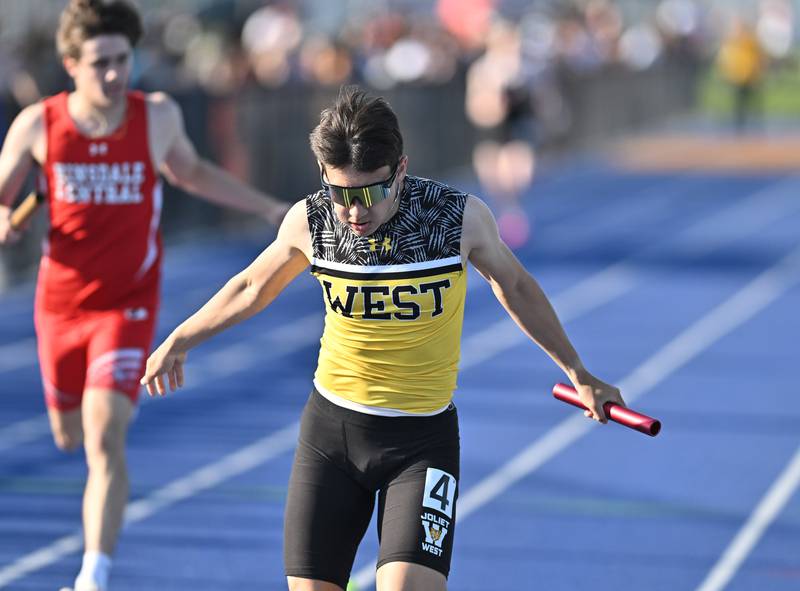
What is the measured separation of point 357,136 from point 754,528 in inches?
190

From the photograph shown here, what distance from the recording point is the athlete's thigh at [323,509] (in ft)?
17.5

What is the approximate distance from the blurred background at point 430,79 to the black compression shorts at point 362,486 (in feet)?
36.9

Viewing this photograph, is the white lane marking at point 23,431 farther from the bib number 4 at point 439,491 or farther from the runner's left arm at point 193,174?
the bib number 4 at point 439,491

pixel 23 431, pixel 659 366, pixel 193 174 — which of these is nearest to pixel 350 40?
pixel 659 366

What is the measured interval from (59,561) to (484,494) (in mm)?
2583

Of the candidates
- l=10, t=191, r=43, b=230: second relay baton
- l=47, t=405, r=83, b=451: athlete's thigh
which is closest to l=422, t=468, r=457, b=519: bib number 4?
l=10, t=191, r=43, b=230: second relay baton

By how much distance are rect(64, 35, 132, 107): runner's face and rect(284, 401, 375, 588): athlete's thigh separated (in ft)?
6.75

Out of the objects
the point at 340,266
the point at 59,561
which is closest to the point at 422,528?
the point at 340,266

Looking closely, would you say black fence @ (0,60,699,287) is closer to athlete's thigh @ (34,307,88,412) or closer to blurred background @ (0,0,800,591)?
blurred background @ (0,0,800,591)

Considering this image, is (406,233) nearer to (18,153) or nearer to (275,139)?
(18,153)

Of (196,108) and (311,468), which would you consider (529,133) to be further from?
(311,468)

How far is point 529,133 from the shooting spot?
21.8 meters

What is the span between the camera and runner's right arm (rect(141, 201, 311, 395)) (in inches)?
211

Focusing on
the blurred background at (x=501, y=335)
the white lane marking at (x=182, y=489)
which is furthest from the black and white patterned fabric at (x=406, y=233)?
the white lane marking at (x=182, y=489)
